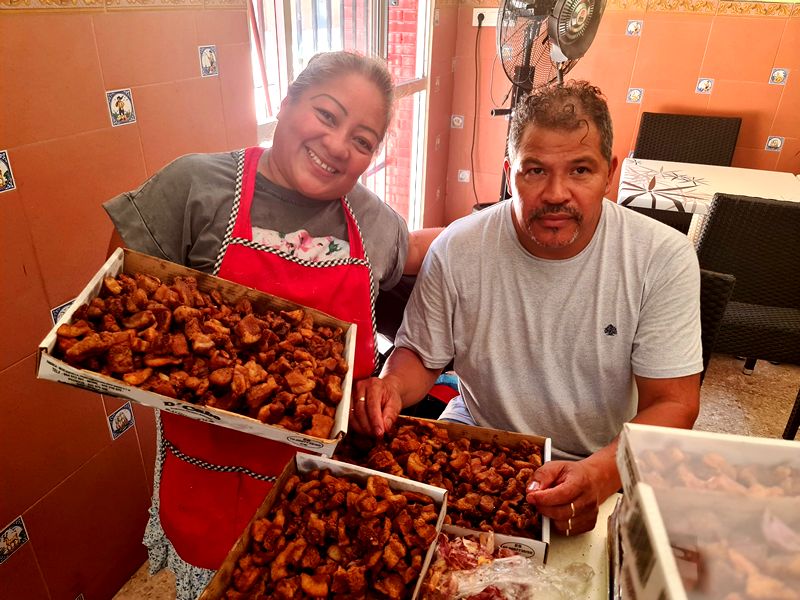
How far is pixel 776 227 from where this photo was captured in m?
2.39

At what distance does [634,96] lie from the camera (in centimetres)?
426

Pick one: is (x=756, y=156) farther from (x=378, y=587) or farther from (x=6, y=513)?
(x=6, y=513)

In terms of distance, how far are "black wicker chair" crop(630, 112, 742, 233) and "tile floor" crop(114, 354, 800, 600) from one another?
1.53 metres

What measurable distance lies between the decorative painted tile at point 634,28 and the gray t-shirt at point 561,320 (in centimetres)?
341

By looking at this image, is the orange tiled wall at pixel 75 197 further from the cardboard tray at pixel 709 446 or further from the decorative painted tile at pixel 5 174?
the cardboard tray at pixel 709 446

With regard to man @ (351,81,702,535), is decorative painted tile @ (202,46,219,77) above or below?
above

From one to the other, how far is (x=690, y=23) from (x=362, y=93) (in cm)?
380

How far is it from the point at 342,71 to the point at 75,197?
2.58 ft

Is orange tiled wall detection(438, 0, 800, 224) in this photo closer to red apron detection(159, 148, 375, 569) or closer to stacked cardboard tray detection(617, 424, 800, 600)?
red apron detection(159, 148, 375, 569)

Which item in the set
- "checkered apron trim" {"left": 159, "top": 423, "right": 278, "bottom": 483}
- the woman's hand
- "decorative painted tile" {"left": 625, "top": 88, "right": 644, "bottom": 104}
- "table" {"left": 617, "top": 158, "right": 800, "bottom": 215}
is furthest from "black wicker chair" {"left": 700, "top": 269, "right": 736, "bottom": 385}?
"decorative painted tile" {"left": 625, "top": 88, "right": 644, "bottom": 104}

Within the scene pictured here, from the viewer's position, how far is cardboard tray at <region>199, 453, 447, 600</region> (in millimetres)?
784

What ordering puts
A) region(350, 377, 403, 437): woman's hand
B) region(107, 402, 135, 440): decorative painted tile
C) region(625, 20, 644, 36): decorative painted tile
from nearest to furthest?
region(350, 377, 403, 437): woman's hand < region(107, 402, 135, 440): decorative painted tile < region(625, 20, 644, 36): decorative painted tile

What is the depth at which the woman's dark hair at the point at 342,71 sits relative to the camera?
1.26 metres

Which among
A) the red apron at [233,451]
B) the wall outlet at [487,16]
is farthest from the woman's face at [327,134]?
the wall outlet at [487,16]
